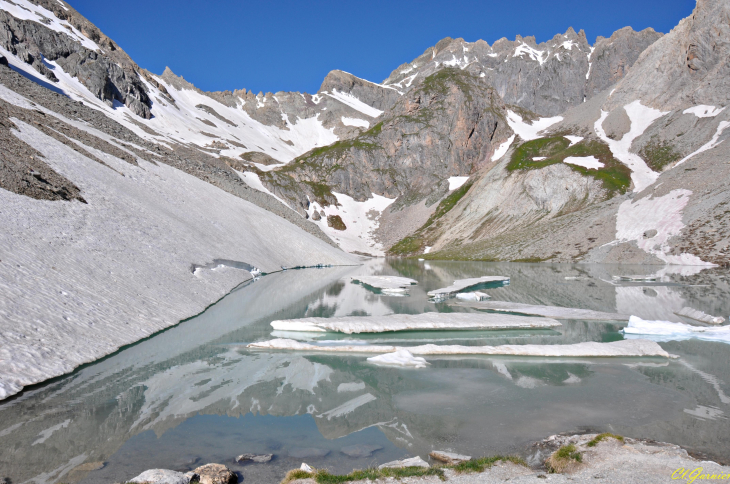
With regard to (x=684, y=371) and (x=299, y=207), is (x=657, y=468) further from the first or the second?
(x=299, y=207)

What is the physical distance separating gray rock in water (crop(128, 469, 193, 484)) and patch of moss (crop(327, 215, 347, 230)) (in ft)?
495

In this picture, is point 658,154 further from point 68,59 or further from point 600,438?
point 68,59

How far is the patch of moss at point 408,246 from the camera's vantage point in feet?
452

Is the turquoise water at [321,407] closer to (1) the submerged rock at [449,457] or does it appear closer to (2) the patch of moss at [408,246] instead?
(1) the submerged rock at [449,457]

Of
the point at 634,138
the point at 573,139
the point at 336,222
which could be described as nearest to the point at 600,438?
the point at 634,138

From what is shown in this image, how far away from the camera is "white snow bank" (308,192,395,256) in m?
153

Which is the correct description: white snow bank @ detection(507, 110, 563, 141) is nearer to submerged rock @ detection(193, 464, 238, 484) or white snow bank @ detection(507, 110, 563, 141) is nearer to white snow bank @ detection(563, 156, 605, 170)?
white snow bank @ detection(563, 156, 605, 170)

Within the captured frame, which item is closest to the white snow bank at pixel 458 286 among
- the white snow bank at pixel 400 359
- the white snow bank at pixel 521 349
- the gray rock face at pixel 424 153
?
the white snow bank at pixel 521 349

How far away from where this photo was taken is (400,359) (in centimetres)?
2119

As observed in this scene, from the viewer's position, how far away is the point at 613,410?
1490 centimetres

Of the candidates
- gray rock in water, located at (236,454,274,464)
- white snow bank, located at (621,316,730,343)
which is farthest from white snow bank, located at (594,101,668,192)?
gray rock in water, located at (236,454,274,464)

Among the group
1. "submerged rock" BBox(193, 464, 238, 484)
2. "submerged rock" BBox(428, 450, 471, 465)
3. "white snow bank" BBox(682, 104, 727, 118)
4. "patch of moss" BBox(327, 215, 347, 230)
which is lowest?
"submerged rock" BBox(428, 450, 471, 465)

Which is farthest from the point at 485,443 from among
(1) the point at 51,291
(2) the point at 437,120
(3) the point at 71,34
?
(3) the point at 71,34

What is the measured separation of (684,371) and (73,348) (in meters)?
28.6
